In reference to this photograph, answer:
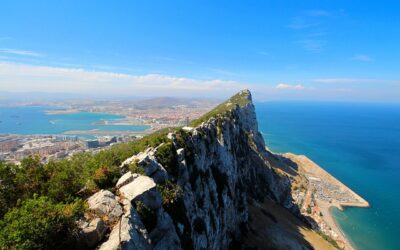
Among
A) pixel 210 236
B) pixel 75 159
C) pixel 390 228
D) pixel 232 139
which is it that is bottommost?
pixel 390 228

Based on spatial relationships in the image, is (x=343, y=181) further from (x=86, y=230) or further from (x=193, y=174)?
(x=86, y=230)

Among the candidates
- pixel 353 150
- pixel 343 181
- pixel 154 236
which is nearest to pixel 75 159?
pixel 154 236

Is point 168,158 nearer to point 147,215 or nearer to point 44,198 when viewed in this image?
point 147,215

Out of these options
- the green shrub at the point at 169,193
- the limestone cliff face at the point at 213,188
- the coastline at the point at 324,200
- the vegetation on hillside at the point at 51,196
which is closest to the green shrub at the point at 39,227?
the vegetation on hillside at the point at 51,196

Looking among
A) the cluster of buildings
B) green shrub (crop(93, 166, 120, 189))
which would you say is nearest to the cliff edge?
green shrub (crop(93, 166, 120, 189))

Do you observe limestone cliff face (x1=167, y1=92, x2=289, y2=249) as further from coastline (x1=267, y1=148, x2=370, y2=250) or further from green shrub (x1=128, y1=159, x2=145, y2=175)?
coastline (x1=267, y1=148, x2=370, y2=250)

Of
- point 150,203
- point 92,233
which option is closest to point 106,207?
point 92,233

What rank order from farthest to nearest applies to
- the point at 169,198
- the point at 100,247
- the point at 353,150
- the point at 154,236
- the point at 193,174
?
1. the point at 353,150
2. the point at 193,174
3. the point at 169,198
4. the point at 154,236
5. the point at 100,247

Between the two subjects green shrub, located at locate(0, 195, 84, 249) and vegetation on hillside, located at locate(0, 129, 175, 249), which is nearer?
green shrub, located at locate(0, 195, 84, 249)
